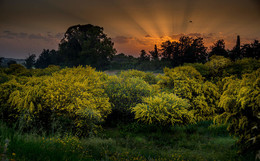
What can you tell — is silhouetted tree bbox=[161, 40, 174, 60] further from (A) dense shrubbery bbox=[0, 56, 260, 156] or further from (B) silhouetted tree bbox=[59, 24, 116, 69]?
(A) dense shrubbery bbox=[0, 56, 260, 156]

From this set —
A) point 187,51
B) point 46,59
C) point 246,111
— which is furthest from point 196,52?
point 46,59

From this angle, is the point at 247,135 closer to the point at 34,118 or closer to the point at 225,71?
the point at 34,118

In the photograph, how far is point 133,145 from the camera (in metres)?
7.69

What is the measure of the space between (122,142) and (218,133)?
17.1 ft

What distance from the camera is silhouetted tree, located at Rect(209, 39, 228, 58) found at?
3527 centimetres

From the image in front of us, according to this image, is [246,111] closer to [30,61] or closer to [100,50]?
[100,50]

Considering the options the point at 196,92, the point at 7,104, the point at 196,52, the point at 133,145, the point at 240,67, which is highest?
the point at 196,52

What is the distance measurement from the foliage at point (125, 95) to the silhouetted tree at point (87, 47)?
36.4 metres

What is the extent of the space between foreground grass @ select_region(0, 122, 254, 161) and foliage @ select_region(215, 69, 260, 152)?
0.57m

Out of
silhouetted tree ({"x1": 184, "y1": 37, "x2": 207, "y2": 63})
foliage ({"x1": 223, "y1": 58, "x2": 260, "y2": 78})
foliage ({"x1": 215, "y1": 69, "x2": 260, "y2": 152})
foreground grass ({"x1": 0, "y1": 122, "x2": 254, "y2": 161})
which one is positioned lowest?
foreground grass ({"x1": 0, "y1": 122, "x2": 254, "y2": 161})

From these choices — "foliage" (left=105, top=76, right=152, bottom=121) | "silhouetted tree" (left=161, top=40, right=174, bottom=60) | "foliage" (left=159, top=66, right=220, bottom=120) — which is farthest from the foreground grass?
"silhouetted tree" (left=161, top=40, right=174, bottom=60)

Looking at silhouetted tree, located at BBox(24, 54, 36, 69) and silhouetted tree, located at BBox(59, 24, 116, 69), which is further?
silhouetted tree, located at BBox(24, 54, 36, 69)

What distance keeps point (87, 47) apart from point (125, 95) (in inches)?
1521

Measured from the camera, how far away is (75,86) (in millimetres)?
9281
